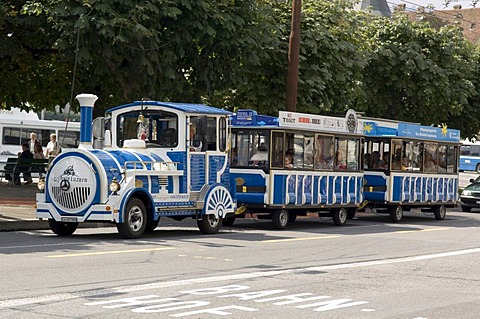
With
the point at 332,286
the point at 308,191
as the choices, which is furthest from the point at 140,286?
the point at 308,191

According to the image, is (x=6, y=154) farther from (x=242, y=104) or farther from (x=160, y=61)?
(x=160, y=61)

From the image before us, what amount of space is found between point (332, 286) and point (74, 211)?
6.88m

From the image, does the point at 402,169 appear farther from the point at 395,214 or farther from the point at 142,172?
the point at 142,172

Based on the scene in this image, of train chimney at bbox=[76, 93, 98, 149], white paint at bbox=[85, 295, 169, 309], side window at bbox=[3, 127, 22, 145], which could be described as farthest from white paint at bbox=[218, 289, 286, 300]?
side window at bbox=[3, 127, 22, 145]

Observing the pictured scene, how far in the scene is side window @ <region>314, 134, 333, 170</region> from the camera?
81.1 ft

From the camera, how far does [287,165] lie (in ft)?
77.2

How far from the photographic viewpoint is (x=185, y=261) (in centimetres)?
1494

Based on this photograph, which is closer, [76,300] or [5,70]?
[76,300]

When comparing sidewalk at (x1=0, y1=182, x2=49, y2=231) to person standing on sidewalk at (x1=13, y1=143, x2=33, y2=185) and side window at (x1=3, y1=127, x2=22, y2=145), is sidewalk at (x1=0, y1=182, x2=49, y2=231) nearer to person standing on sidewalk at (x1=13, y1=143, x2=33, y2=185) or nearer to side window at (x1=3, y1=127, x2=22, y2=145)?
person standing on sidewalk at (x1=13, y1=143, x2=33, y2=185)

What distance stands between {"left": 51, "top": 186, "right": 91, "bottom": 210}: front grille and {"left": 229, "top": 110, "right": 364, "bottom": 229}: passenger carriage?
4921mm

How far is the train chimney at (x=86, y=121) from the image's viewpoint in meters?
19.1

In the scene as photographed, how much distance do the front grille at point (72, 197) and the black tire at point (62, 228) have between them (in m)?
0.61

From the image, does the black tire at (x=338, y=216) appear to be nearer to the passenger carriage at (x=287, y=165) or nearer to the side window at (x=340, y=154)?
the passenger carriage at (x=287, y=165)

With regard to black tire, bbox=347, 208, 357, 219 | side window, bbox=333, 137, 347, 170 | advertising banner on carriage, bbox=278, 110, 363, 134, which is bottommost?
black tire, bbox=347, 208, 357, 219
